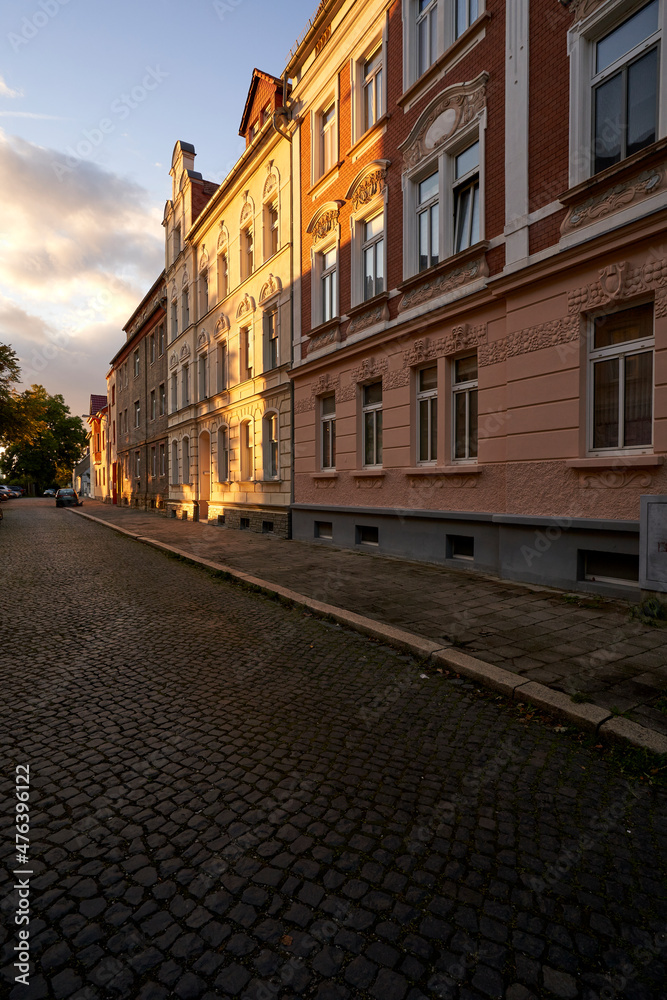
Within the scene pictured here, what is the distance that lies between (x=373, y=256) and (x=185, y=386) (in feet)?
50.5

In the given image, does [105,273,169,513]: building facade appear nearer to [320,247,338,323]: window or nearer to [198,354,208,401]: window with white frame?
[198,354,208,401]: window with white frame

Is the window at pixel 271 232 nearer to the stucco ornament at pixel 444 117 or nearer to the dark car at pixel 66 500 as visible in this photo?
the stucco ornament at pixel 444 117

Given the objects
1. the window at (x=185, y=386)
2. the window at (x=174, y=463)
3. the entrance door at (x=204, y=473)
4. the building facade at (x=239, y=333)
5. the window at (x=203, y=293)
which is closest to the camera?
the building facade at (x=239, y=333)

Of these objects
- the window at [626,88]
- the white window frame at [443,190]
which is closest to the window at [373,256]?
the white window frame at [443,190]

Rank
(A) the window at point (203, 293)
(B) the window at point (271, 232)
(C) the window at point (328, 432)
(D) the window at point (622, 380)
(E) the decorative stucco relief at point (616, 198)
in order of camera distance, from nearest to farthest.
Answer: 1. (E) the decorative stucco relief at point (616, 198)
2. (D) the window at point (622, 380)
3. (C) the window at point (328, 432)
4. (B) the window at point (271, 232)
5. (A) the window at point (203, 293)

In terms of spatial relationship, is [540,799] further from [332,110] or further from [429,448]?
[332,110]

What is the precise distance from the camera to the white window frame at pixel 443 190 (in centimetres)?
874

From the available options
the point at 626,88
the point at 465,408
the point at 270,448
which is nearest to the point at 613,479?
the point at 465,408

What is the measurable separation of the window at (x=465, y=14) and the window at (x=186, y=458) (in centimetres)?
1825

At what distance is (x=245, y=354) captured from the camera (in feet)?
60.6

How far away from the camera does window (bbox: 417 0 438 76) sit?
10008 millimetres

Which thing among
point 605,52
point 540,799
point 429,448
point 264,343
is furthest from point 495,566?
point 264,343

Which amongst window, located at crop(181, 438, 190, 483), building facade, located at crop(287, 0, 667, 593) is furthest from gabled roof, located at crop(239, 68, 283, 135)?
window, located at crop(181, 438, 190, 483)

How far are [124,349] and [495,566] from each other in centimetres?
3620
